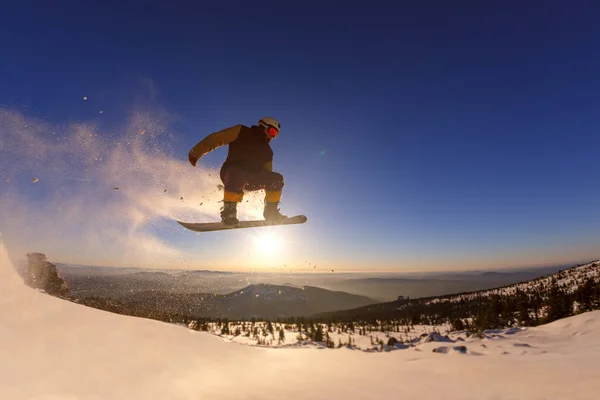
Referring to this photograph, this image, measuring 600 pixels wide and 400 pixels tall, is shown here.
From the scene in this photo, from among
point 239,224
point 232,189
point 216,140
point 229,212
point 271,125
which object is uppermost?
point 271,125

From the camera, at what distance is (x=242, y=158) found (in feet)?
35.1

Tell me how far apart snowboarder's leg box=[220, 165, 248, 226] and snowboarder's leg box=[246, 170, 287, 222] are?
1.43ft

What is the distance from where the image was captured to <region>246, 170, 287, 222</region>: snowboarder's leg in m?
11.1

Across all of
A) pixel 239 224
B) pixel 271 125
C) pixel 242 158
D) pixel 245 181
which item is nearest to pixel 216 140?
pixel 242 158

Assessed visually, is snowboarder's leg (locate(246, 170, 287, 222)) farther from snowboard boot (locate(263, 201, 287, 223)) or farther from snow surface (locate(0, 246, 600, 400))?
snow surface (locate(0, 246, 600, 400))

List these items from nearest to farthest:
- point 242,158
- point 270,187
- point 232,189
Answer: point 232,189 → point 242,158 → point 270,187

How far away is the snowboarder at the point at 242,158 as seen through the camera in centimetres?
1059

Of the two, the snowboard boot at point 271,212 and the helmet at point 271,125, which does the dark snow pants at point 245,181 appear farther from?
the helmet at point 271,125

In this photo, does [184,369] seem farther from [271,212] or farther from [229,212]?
[271,212]

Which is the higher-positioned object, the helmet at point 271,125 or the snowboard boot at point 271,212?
the helmet at point 271,125

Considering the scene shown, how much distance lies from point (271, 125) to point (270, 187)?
102 inches

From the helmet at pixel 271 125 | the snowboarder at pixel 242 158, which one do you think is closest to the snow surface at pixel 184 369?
the snowboarder at pixel 242 158

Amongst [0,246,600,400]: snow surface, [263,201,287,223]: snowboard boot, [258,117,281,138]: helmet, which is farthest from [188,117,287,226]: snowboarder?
[0,246,600,400]: snow surface

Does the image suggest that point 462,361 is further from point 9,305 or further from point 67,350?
point 9,305
